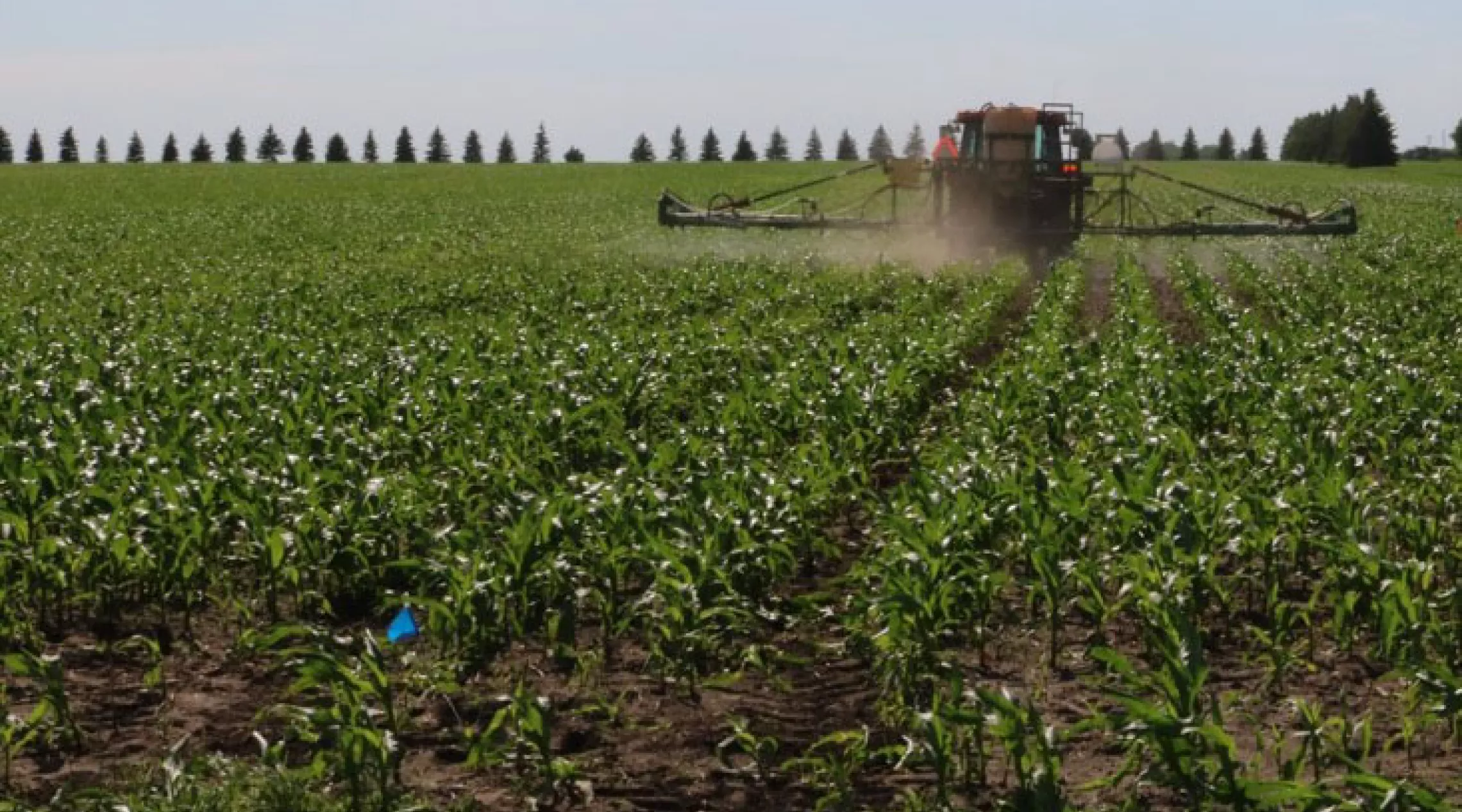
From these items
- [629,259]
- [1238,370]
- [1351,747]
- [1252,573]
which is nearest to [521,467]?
[1252,573]

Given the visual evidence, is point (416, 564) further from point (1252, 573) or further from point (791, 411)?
point (791, 411)

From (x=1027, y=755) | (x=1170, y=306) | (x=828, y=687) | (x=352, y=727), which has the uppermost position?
(x=352, y=727)

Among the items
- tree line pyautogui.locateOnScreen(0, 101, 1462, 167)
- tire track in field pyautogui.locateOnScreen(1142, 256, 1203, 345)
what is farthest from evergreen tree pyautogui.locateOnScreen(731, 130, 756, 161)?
tire track in field pyautogui.locateOnScreen(1142, 256, 1203, 345)

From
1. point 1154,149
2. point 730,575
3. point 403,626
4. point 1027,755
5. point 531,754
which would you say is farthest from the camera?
point 1154,149

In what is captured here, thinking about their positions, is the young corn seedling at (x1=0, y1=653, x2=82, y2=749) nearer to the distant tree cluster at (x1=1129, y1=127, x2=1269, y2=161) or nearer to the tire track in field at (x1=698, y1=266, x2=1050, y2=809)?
the tire track in field at (x1=698, y1=266, x2=1050, y2=809)

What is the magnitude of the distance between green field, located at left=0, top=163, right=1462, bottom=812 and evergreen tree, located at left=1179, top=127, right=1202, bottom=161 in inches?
4898

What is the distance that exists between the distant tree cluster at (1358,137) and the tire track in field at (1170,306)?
224 feet

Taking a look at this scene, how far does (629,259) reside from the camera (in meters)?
27.0

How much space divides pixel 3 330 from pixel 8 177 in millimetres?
56430

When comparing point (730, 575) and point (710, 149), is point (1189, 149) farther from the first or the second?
point (730, 575)

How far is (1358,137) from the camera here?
304ft

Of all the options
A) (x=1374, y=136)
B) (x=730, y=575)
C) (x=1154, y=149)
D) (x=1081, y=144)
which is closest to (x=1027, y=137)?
(x=1081, y=144)

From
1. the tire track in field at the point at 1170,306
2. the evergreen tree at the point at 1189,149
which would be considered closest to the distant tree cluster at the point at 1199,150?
the evergreen tree at the point at 1189,149

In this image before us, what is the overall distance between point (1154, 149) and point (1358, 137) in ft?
→ 134
